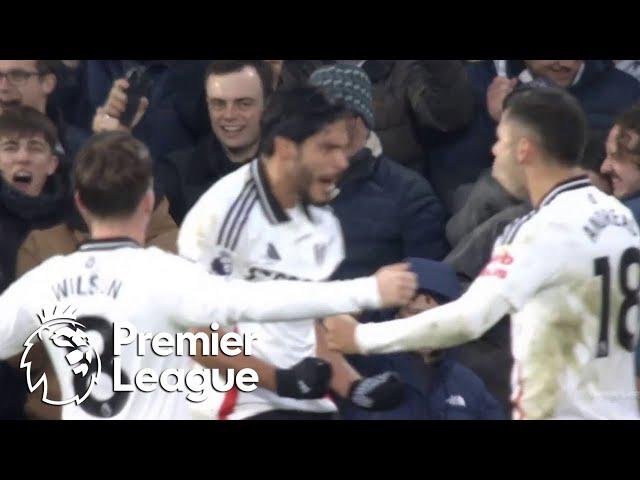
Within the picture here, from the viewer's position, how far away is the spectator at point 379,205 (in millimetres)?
8008

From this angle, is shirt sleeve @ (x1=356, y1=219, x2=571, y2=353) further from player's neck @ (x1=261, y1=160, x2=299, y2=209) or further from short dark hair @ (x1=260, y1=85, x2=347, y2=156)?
short dark hair @ (x1=260, y1=85, x2=347, y2=156)

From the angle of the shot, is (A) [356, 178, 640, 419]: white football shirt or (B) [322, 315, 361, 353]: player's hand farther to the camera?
(B) [322, 315, 361, 353]: player's hand

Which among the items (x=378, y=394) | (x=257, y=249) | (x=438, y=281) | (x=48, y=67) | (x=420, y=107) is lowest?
(x=378, y=394)

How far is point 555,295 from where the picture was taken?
720 cm

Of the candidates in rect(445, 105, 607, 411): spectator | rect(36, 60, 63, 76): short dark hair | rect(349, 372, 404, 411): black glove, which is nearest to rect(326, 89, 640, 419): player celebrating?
rect(445, 105, 607, 411): spectator

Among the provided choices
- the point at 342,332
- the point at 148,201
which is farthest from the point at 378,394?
the point at 148,201

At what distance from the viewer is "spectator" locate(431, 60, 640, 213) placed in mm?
8227

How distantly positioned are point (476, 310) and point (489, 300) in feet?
0.20

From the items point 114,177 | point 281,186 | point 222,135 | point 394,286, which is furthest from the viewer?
point 222,135

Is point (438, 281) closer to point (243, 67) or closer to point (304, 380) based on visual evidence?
point (304, 380)

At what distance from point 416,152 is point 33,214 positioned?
1524mm

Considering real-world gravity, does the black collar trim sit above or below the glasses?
below

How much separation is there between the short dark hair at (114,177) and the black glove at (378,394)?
1.15 m

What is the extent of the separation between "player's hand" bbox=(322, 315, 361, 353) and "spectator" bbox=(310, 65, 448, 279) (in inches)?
22.8
